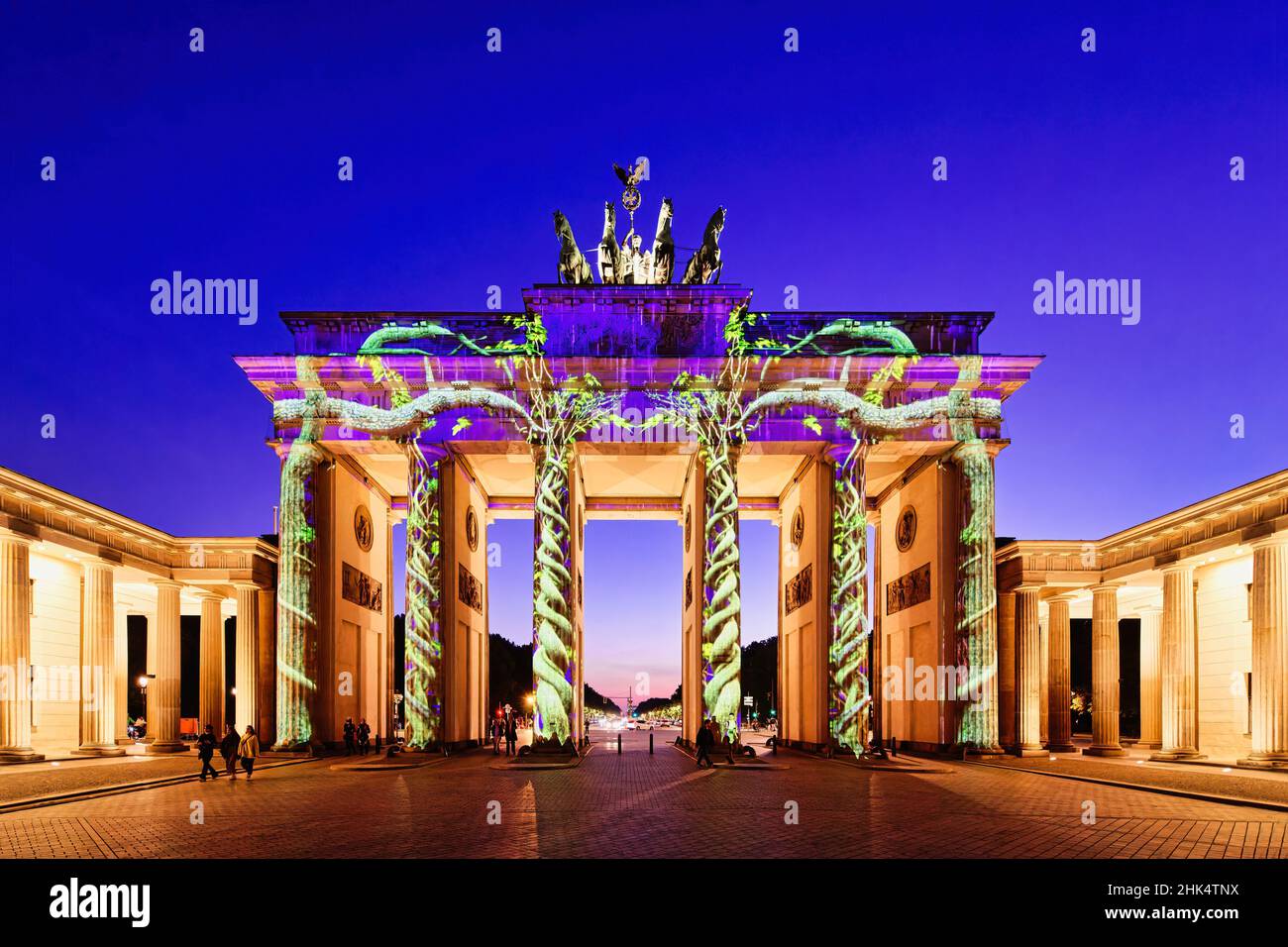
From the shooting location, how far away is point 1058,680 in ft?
132

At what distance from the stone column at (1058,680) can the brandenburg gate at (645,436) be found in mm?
8594

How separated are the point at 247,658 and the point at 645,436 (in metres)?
18.6

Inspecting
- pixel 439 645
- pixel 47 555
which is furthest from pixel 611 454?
pixel 47 555

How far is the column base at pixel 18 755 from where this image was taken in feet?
95.5

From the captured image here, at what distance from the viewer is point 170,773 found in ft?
83.5

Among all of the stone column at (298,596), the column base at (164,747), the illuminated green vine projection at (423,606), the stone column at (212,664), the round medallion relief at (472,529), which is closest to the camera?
the stone column at (298,596)

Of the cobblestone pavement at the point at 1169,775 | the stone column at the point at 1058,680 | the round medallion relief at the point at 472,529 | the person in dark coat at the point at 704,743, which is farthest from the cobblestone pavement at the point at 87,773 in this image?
the stone column at the point at 1058,680

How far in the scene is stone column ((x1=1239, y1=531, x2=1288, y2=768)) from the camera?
92.0 ft

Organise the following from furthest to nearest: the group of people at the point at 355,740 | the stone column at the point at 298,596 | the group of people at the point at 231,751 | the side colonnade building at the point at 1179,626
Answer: the group of people at the point at 355,740, the stone column at the point at 298,596, the side colonnade building at the point at 1179,626, the group of people at the point at 231,751

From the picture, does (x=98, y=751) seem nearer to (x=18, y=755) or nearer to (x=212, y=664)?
(x=18, y=755)

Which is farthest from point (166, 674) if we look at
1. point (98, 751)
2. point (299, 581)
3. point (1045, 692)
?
point (1045, 692)

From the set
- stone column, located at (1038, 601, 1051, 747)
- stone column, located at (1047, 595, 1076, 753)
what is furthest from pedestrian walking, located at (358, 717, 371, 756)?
stone column, located at (1047, 595, 1076, 753)

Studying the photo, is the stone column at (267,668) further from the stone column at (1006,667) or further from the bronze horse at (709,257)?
the stone column at (1006,667)

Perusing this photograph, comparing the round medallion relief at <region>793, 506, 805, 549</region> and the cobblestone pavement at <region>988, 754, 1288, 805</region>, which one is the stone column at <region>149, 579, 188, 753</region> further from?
the cobblestone pavement at <region>988, 754, 1288, 805</region>
